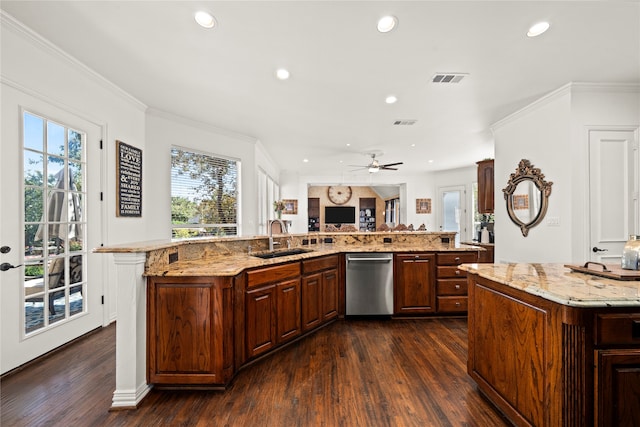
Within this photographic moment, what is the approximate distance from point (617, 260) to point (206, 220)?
5441mm

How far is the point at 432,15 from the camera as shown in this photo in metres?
2.07

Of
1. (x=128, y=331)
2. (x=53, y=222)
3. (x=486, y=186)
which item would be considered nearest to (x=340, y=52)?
(x=128, y=331)

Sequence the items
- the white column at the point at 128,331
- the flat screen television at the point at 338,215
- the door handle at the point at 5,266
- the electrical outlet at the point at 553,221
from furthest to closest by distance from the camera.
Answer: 1. the flat screen television at the point at 338,215
2. the electrical outlet at the point at 553,221
3. the door handle at the point at 5,266
4. the white column at the point at 128,331

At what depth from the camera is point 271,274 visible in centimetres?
251

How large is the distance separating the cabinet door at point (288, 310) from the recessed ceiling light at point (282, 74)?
210cm

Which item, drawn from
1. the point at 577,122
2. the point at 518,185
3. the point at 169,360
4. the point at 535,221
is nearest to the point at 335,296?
the point at 169,360

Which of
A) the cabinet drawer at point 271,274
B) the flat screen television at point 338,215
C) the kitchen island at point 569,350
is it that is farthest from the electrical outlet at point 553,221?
the flat screen television at point 338,215

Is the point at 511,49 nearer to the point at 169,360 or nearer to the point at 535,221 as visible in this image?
the point at 535,221

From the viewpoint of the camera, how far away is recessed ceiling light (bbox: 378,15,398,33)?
2.09 m

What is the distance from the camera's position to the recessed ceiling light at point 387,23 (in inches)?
82.4

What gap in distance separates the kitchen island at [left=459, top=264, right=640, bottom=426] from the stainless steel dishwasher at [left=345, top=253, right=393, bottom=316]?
1778 mm

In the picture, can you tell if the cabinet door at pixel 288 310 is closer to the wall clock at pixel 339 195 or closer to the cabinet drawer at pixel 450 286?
the cabinet drawer at pixel 450 286

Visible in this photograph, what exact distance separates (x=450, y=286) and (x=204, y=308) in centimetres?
291

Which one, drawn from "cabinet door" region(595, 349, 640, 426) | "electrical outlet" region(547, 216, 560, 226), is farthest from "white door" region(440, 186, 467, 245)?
"cabinet door" region(595, 349, 640, 426)
